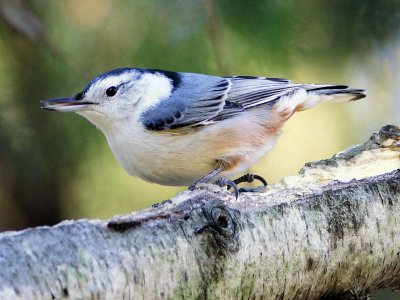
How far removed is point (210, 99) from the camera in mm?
2207

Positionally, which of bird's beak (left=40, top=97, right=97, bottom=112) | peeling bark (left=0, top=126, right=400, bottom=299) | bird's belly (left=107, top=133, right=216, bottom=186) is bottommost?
peeling bark (left=0, top=126, right=400, bottom=299)

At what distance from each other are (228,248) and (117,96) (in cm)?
90

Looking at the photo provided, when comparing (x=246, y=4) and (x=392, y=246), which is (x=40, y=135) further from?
(x=392, y=246)

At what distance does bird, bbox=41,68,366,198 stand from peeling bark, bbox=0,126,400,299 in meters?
0.30

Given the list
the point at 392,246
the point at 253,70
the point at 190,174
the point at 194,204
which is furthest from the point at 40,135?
the point at 392,246

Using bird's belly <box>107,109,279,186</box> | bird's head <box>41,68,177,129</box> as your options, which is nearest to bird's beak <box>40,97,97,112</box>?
bird's head <box>41,68,177,129</box>

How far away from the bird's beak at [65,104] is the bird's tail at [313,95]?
0.66 m

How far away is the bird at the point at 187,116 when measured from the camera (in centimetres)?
202

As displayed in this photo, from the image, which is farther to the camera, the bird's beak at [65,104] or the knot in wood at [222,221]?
the bird's beak at [65,104]

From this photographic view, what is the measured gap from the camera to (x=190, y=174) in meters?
2.06

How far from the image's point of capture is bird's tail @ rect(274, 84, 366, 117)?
7.64 feet

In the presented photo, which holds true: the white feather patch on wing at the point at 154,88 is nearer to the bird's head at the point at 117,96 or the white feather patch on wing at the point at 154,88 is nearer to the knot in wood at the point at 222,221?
the bird's head at the point at 117,96

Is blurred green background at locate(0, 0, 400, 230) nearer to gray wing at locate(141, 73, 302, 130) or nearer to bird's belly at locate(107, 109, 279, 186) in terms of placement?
gray wing at locate(141, 73, 302, 130)

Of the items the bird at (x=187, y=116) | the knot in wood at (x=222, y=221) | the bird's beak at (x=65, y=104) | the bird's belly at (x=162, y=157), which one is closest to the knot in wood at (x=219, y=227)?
the knot in wood at (x=222, y=221)
